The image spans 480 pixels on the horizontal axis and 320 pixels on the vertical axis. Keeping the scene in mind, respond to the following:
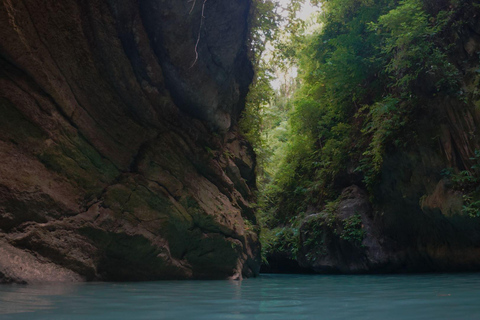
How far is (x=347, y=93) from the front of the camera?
12.6m

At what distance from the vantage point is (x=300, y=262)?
12273 mm

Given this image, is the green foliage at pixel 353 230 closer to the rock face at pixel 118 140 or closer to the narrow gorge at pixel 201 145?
the narrow gorge at pixel 201 145

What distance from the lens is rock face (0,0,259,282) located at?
5.15 meters

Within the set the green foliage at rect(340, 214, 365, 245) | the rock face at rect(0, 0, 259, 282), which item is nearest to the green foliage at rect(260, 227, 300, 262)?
the green foliage at rect(340, 214, 365, 245)

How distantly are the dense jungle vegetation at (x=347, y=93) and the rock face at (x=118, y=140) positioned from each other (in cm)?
204

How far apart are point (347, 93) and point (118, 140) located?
8701mm

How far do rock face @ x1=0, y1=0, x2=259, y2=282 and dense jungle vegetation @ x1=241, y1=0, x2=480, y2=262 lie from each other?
204 centimetres

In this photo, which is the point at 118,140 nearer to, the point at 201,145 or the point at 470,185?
the point at 201,145

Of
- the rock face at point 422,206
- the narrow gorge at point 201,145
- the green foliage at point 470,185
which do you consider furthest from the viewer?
the rock face at point 422,206

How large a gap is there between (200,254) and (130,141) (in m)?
2.67

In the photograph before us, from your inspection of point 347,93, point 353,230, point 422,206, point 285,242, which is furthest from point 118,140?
point 347,93

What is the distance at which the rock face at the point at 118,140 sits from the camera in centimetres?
515

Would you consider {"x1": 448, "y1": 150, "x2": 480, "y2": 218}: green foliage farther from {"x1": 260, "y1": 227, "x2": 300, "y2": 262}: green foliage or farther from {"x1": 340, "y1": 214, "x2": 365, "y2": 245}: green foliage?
{"x1": 260, "y1": 227, "x2": 300, "y2": 262}: green foliage

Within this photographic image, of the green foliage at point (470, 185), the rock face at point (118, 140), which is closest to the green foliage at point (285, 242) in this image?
the rock face at point (118, 140)
